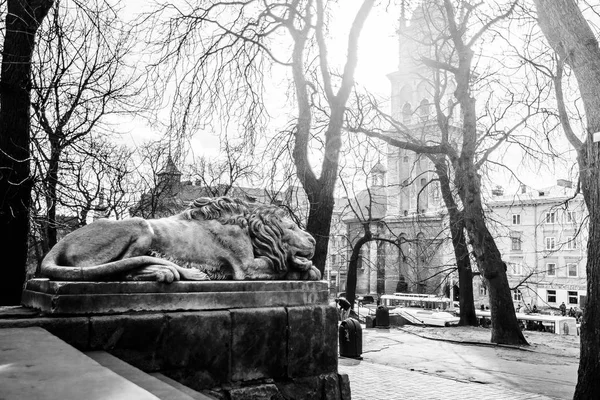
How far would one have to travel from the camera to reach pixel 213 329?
4344 mm

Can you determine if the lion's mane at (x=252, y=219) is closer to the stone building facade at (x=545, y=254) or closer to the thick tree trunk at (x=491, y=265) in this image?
the thick tree trunk at (x=491, y=265)

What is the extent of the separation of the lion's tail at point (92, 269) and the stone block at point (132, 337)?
37 centimetres

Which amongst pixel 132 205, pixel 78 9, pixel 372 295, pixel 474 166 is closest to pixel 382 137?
pixel 474 166

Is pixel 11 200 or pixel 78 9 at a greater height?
pixel 78 9

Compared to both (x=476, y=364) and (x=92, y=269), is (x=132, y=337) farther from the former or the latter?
(x=476, y=364)

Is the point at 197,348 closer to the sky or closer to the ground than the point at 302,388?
closer to the sky

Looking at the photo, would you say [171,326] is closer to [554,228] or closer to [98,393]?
[98,393]

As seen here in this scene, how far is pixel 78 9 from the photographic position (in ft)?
28.3

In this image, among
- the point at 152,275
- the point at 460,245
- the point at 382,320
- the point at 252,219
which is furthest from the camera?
the point at 382,320

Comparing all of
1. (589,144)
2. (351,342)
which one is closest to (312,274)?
(589,144)

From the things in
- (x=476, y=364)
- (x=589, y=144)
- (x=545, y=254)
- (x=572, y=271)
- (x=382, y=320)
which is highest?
(x=545, y=254)

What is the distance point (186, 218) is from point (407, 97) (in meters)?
47.8

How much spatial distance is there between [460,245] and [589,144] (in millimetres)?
14117

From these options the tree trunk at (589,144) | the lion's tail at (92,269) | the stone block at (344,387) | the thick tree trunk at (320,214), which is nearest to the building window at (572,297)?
the thick tree trunk at (320,214)
